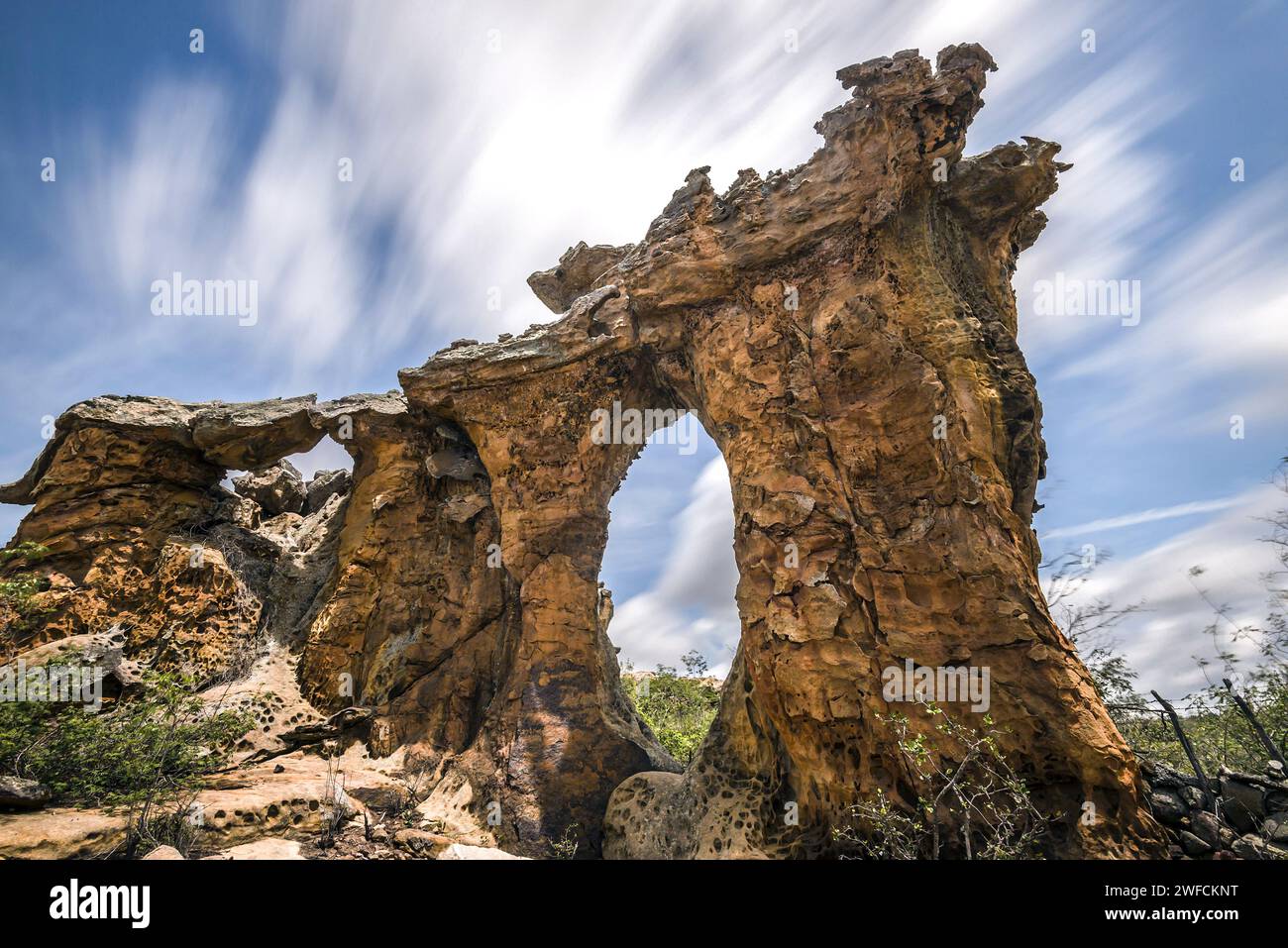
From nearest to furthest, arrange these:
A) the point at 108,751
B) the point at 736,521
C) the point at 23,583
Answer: the point at 108,751 < the point at 23,583 < the point at 736,521

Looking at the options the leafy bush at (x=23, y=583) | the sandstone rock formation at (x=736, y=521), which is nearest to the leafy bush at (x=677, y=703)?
the sandstone rock formation at (x=736, y=521)

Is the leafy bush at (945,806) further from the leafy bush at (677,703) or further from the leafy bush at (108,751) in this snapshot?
the leafy bush at (677,703)

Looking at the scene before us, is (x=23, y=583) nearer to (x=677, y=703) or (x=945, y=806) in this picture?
(x=945, y=806)

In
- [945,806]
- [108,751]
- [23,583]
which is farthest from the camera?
[23,583]

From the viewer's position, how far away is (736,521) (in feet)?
29.0

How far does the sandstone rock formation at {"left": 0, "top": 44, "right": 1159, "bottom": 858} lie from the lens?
714cm

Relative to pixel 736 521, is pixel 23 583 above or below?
below

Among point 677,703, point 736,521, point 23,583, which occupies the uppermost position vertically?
point 736,521

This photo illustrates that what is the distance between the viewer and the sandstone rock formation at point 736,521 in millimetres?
7145

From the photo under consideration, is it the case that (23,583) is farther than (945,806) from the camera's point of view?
Yes

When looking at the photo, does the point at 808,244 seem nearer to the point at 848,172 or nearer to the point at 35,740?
the point at 848,172

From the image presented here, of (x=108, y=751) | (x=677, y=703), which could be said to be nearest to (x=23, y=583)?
(x=108, y=751)
